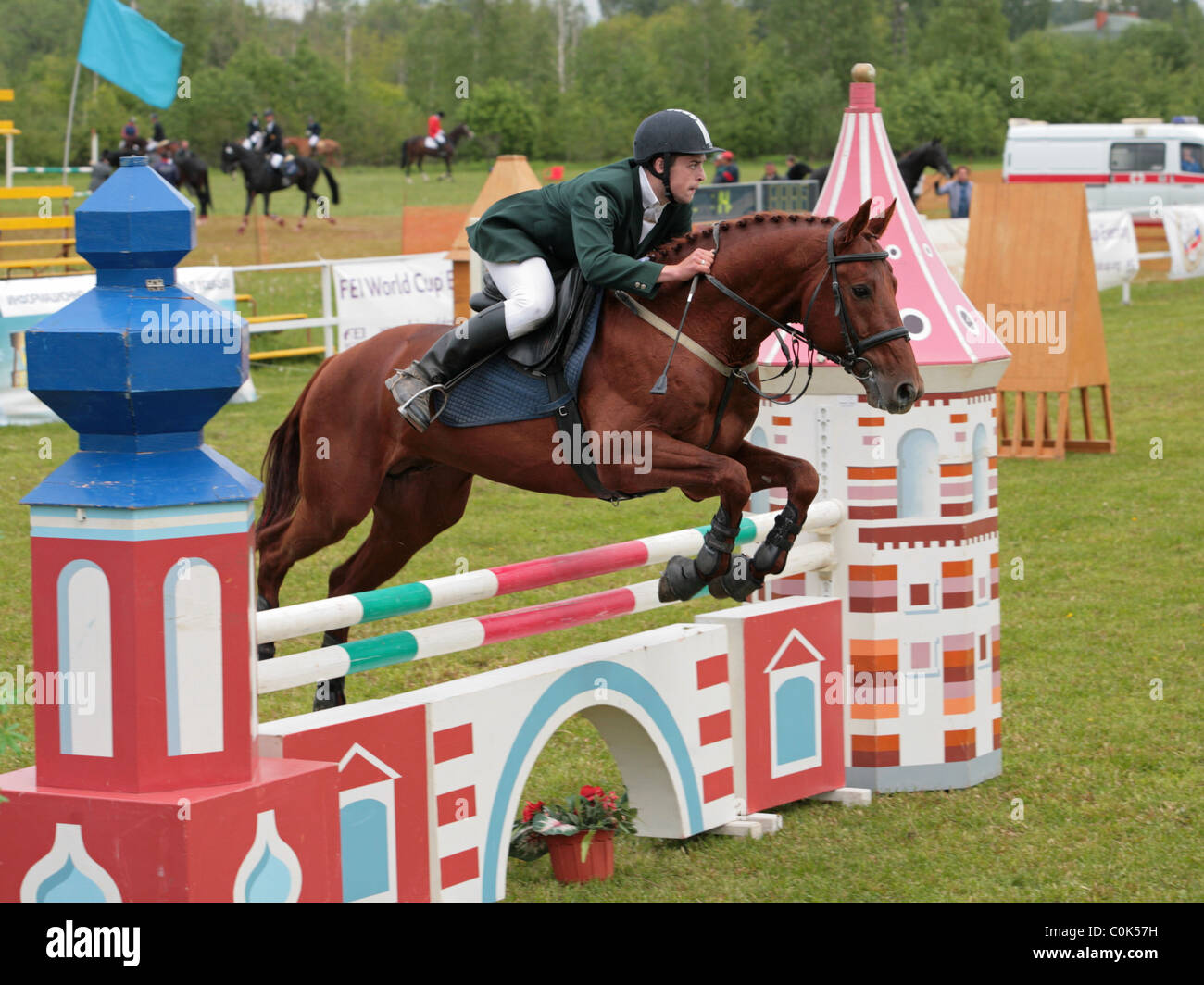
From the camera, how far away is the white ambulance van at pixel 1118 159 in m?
27.7

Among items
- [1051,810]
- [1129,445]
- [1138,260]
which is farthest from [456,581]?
[1138,260]

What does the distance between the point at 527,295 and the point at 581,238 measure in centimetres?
27

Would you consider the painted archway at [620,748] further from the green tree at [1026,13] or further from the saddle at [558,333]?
the green tree at [1026,13]

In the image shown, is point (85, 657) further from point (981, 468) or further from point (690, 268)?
point (981, 468)

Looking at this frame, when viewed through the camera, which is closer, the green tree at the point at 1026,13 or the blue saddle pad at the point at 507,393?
the blue saddle pad at the point at 507,393

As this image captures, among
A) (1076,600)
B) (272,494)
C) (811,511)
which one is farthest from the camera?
(1076,600)

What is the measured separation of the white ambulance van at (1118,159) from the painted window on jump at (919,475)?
23666 mm

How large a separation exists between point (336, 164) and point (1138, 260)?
26.1m

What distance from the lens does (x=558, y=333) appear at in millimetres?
4648

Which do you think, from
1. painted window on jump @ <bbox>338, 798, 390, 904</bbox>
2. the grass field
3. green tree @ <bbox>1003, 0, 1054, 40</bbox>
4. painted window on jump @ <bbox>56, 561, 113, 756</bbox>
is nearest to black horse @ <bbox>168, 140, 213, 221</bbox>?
the grass field

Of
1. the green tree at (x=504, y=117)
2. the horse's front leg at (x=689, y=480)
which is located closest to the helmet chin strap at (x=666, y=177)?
the horse's front leg at (x=689, y=480)

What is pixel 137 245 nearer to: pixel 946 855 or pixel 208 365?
pixel 208 365

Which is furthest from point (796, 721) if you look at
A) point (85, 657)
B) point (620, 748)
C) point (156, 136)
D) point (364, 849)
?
point (156, 136)

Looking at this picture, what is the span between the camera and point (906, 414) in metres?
5.29
